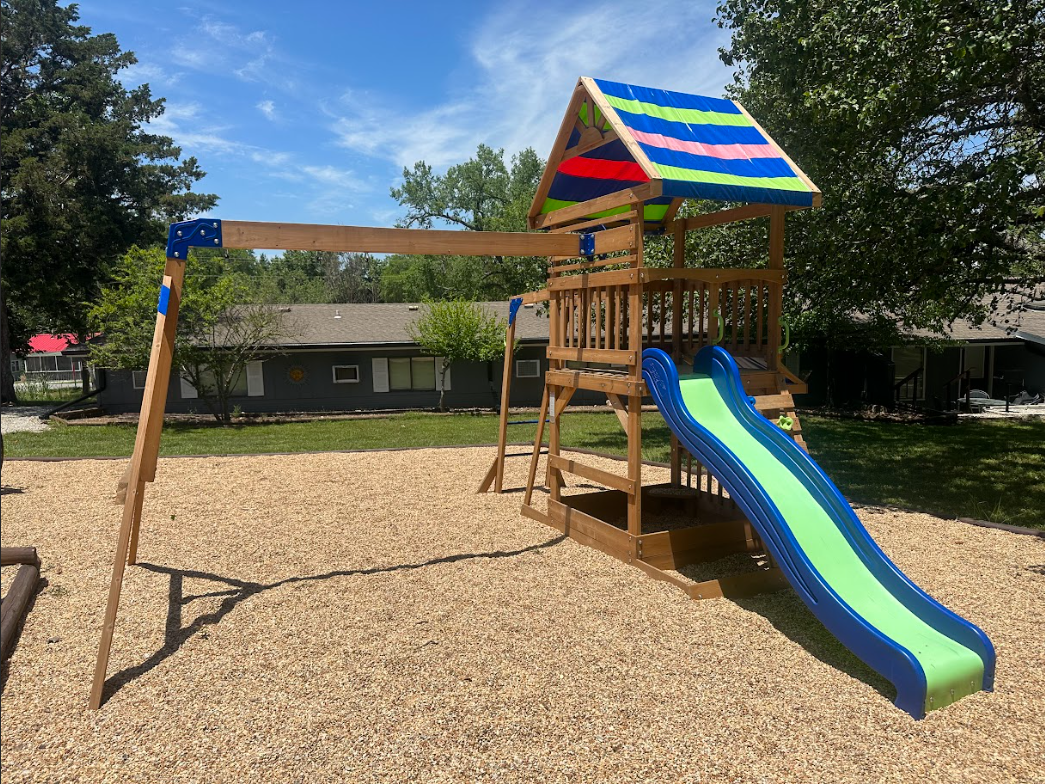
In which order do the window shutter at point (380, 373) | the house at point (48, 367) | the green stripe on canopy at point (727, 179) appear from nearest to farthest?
the green stripe on canopy at point (727, 179)
the window shutter at point (380, 373)
the house at point (48, 367)

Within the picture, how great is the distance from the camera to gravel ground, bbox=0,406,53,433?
16.7m

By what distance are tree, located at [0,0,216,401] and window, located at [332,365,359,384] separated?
828cm

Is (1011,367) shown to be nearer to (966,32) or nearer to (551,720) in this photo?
A: (966,32)

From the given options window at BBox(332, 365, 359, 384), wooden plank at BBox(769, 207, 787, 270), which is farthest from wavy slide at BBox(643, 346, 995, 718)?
window at BBox(332, 365, 359, 384)

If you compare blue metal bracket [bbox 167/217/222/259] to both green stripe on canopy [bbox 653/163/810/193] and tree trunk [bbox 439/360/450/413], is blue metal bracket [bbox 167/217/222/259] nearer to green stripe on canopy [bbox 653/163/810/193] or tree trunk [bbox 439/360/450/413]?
green stripe on canopy [bbox 653/163/810/193]

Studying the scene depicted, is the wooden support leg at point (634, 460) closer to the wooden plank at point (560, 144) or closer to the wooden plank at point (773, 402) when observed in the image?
the wooden plank at point (773, 402)

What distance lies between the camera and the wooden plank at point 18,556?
5414 mm

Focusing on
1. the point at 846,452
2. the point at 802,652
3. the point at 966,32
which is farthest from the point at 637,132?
Answer: the point at 846,452

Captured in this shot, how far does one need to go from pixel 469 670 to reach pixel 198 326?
1633 cm

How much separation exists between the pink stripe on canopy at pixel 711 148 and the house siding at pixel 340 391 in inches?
594

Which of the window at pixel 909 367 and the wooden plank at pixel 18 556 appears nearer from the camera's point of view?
the wooden plank at pixel 18 556

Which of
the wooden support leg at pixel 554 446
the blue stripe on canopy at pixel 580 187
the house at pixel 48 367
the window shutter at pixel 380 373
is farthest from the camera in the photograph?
the house at pixel 48 367

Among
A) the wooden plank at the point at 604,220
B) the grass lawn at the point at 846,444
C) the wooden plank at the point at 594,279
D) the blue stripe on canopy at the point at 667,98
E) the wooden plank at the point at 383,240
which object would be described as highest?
the blue stripe on canopy at the point at 667,98

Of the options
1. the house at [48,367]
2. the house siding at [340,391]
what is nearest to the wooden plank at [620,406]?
the house siding at [340,391]
